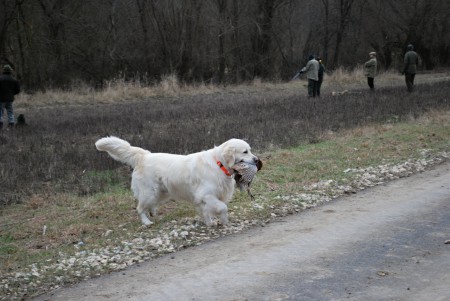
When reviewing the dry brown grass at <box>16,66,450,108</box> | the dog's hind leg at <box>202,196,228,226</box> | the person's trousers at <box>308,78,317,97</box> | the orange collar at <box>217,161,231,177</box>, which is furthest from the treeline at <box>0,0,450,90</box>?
the dog's hind leg at <box>202,196,228,226</box>

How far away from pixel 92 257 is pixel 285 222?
2622mm

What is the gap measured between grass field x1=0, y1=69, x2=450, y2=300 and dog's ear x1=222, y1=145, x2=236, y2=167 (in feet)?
2.87

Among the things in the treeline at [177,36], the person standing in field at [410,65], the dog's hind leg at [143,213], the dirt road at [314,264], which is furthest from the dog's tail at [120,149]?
the treeline at [177,36]

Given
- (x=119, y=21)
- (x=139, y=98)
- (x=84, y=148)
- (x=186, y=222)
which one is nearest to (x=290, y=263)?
(x=186, y=222)

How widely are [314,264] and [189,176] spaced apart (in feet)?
7.22

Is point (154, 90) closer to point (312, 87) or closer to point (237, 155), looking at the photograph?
point (312, 87)

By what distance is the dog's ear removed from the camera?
6.75 meters

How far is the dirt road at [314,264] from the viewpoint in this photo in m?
4.82

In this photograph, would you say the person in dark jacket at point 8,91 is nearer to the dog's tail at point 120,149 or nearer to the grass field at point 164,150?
the grass field at point 164,150

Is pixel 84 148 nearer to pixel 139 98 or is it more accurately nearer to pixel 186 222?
pixel 186 222

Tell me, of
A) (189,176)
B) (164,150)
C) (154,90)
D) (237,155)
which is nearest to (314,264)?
(237,155)

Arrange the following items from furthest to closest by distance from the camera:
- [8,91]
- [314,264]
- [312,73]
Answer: [312,73] < [8,91] < [314,264]

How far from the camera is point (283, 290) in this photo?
486cm

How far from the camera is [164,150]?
39.1 ft
